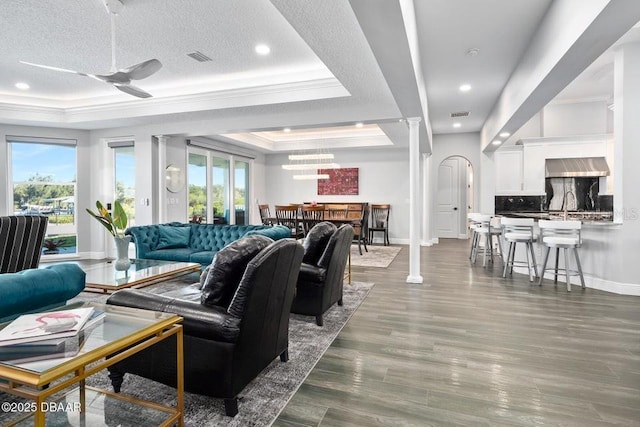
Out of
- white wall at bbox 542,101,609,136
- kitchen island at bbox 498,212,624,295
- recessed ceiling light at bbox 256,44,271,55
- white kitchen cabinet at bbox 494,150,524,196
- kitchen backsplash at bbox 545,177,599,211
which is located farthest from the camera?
white kitchen cabinet at bbox 494,150,524,196

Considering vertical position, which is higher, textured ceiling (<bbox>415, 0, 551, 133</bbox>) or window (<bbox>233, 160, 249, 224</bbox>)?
textured ceiling (<bbox>415, 0, 551, 133</bbox>)

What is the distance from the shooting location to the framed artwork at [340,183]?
992 centimetres

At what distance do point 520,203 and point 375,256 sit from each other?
3595 mm

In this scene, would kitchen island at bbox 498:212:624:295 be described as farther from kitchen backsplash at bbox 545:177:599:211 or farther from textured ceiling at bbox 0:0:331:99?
textured ceiling at bbox 0:0:331:99

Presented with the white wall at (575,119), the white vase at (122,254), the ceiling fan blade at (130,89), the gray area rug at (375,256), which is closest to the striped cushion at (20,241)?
the white vase at (122,254)

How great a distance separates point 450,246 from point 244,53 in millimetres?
6728

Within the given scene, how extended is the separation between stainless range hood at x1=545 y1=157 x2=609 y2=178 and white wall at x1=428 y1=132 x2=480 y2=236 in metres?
1.73

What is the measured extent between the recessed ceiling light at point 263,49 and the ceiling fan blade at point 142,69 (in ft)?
4.02

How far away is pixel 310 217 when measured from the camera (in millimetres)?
8266

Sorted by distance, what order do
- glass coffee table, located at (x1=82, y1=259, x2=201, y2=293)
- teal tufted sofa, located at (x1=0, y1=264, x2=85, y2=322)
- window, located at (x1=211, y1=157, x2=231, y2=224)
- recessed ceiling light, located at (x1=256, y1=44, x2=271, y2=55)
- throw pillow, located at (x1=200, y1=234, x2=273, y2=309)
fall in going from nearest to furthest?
teal tufted sofa, located at (x1=0, y1=264, x2=85, y2=322), throw pillow, located at (x1=200, y1=234, x2=273, y2=309), glass coffee table, located at (x1=82, y1=259, x2=201, y2=293), recessed ceiling light, located at (x1=256, y1=44, x2=271, y2=55), window, located at (x1=211, y1=157, x2=231, y2=224)

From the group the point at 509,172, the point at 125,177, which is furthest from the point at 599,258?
the point at 125,177

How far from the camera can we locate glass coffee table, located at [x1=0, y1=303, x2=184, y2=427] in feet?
3.59

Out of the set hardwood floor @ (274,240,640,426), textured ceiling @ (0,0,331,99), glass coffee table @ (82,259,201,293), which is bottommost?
hardwood floor @ (274,240,640,426)

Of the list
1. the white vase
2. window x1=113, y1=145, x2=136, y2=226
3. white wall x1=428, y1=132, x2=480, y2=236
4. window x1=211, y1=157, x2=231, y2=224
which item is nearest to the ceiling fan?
the white vase
